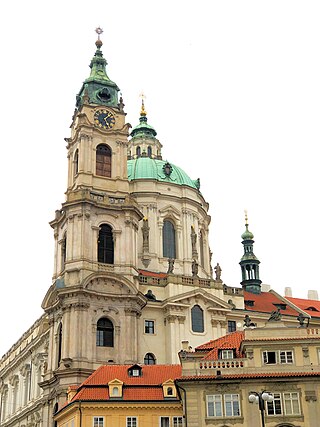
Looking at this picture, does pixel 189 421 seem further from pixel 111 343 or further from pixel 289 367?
pixel 111 343

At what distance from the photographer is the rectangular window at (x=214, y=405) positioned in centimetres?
3900

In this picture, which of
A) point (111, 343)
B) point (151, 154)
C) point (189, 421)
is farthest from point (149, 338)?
point (151, 154)

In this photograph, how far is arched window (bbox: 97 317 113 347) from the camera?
5838cm

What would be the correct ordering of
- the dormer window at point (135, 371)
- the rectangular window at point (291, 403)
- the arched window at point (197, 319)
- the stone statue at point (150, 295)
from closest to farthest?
the rectangular window at point (291, 403)
the dormer window at point (135, 371)
the arched window at point (197, 319)
the stone statue at point (150, 295)

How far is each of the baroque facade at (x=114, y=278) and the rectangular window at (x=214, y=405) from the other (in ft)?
51.1

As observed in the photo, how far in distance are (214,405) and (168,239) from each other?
36067mm

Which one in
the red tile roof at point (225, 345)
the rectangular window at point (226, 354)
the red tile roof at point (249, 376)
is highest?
the red tile roof at point (225, 345)

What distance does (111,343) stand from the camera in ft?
192

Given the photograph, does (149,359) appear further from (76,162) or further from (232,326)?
(76,162)

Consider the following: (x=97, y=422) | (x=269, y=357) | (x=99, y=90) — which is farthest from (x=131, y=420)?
(x=99, y=90)

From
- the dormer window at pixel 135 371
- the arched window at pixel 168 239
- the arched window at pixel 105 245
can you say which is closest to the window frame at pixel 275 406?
the dormer window at pixel 135 371

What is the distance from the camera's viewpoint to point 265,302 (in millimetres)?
75562

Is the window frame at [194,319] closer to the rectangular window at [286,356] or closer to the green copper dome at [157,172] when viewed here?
the green copper dome at [157,172]

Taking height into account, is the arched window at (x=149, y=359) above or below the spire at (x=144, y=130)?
below
